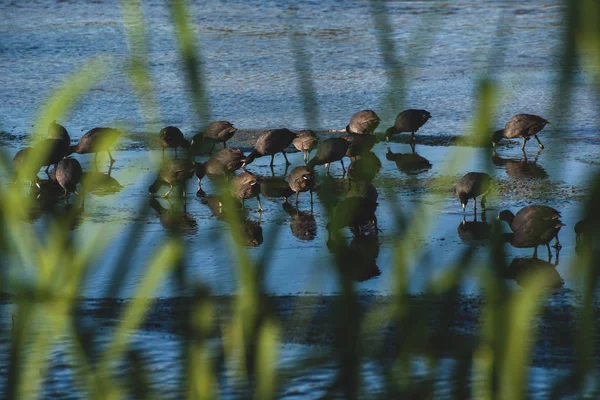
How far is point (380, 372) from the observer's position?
67.0 inches

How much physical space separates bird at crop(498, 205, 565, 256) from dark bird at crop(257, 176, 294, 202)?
6.23 ft

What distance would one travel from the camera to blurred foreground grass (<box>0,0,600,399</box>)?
1384 mm

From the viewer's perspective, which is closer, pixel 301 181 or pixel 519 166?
pixel 301 181

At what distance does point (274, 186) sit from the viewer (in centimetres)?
877

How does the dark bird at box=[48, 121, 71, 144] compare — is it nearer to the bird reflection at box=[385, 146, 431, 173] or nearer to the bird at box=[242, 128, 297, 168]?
the bird at box=[242, 128, 297, 168]

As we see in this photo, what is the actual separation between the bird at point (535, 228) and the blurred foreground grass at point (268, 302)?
4545 millimetres

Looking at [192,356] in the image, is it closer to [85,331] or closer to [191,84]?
[85,331]

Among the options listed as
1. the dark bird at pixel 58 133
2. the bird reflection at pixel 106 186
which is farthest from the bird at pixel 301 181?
the dark bird at pixel 58 133

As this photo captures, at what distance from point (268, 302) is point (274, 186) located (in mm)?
7131

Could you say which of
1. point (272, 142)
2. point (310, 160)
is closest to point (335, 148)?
point (310, 160)

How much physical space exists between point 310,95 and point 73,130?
943 cm

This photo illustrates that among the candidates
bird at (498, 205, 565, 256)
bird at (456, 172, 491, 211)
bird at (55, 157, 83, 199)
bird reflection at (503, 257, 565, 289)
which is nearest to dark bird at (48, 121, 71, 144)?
bird at (55, 157, 83, 199)

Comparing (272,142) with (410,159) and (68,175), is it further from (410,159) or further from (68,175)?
(68,175)

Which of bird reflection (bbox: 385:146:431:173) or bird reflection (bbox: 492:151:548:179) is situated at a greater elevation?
bird reflection (bbox: 385:146:431:173)
